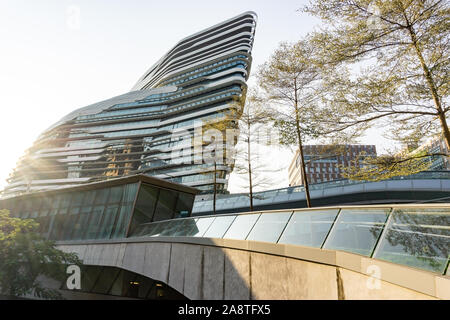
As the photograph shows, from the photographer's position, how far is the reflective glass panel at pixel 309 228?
5.51m

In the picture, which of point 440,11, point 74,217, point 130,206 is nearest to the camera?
point 440,11

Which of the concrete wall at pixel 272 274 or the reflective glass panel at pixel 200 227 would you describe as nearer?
the concrete wall at pixel 272 274

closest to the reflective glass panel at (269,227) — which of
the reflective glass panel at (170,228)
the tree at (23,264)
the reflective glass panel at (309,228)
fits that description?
the reflective glass panel at (309,228)

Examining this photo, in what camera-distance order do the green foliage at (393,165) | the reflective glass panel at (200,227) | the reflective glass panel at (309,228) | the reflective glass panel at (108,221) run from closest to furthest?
1. the reflective glass panel at (309,228)
2. the green foliage at (393,165)
3. the reflective glass panel at (200,227)
4. the reflective glass panel at (108,221)

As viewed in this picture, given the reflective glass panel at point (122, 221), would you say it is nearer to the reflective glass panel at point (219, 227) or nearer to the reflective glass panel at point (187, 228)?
the reflective glass panel at point (187, 228)

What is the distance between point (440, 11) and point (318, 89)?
5788 millimetres

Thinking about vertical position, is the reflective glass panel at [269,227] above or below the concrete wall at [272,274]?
above

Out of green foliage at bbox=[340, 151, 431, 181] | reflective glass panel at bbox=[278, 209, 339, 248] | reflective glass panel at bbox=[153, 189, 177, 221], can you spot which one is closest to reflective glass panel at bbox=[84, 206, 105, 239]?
reflective glass panel at bbox=[153, 189, 177, 221]

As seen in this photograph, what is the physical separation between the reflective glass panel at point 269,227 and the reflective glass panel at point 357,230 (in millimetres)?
1462

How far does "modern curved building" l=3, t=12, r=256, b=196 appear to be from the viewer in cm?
8081

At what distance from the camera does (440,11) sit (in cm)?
812

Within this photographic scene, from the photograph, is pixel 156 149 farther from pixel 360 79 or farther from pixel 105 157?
pixel 360 79

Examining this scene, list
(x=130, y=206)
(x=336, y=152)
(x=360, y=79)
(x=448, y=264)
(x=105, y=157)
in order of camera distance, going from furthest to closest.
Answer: (x=105, y=157) < (x=130, y=206) < (x=336, y=152) < (x=360, y=79) < (x=448, y=264)

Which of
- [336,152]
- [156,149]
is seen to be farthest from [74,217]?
[156,149]
